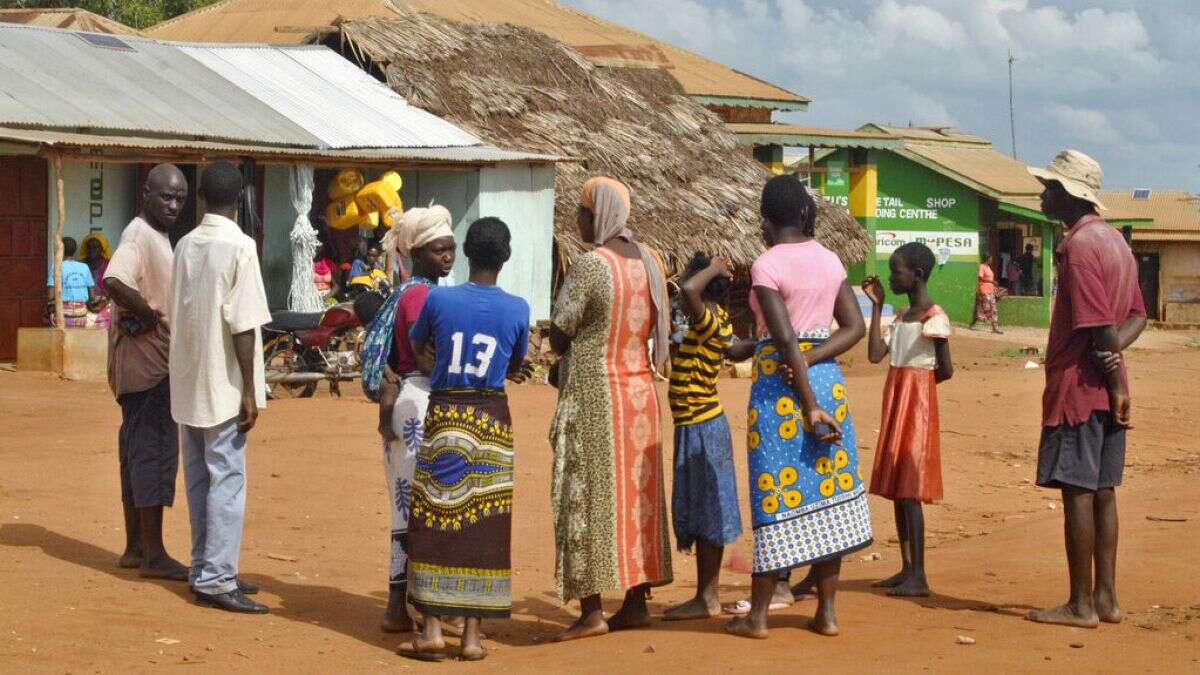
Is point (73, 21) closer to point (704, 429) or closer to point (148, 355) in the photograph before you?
point (148, 355)

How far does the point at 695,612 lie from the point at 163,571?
231cm

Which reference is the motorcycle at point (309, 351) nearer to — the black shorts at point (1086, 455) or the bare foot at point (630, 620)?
the bare foot at point (630, 620)

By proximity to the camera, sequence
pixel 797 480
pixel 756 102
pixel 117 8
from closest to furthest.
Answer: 1. pixel 797 480
2. pixel 756 102
3. pixel 117 8

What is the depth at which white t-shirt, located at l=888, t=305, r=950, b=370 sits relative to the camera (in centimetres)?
741

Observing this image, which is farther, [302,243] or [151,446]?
[302,243]

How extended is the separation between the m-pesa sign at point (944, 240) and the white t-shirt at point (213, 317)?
92.1ft

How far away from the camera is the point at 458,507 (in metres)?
6.09

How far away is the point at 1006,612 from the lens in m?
6.88

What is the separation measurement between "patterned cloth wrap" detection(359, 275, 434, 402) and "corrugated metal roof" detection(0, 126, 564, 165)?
1017 centimetres

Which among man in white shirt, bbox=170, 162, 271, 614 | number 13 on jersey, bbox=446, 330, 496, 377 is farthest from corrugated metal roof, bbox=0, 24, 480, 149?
number 13 on jersey, bbox=446, 330, 496, 377

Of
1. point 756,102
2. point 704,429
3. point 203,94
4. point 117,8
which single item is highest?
point 117,8

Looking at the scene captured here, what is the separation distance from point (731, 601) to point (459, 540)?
1.66m

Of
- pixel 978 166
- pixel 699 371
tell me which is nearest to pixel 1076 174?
pixel 699 371

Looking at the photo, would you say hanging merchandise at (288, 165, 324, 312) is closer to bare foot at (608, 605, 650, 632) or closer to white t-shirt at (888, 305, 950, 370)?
white t-shirt at (888, 305, 950, 370)
